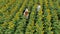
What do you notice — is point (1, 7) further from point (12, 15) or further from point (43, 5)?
point (43, 5)

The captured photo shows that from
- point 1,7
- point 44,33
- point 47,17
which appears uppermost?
point 1,7

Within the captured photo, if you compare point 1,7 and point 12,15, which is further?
point 1,7

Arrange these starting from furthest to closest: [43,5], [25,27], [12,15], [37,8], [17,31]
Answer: [43,5], [37,8], [12,15], [25,27], [17,31]

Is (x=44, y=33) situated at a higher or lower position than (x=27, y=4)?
lower

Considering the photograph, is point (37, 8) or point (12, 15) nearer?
point (12, 15)

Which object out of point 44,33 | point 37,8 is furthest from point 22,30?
point 37,8

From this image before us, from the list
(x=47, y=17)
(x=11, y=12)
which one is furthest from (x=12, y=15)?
(x=47, y=17)

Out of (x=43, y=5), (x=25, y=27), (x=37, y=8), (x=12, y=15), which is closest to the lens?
(x=25, y=27)

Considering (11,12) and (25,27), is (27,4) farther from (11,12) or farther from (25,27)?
(25,27)

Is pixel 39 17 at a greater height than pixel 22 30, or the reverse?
pixel 39 17
